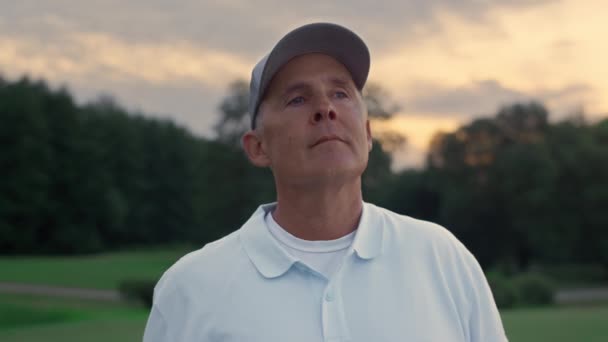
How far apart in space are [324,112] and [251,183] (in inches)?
2055

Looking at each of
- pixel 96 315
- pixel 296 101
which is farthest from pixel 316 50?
pixel 96 315

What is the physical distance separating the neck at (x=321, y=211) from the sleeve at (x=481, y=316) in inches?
15.2

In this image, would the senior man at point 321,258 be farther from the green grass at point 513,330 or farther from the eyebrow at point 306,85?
the green grass at point 513,330

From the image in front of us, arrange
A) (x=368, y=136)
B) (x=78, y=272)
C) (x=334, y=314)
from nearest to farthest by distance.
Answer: (x=334, y=314) → (x=368, y=136) → (x=78, y=272)

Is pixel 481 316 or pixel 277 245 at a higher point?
pixel 277 245

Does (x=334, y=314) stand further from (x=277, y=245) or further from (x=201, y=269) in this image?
(x=201, y=269)

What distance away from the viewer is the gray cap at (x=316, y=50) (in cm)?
254

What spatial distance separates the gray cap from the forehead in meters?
0.02

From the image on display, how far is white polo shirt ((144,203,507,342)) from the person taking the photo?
Answer: 7.72 ft

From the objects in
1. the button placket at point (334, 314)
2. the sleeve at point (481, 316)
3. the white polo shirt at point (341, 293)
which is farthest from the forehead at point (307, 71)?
the sleeve at point (481, 316)

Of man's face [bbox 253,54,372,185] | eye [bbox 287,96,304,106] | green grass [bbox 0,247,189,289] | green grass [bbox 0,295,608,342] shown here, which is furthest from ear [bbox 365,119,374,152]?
green grass [bbox 0,247,189,289]

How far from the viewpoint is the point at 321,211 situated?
2.52m

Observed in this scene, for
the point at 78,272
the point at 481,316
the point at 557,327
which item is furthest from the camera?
the point at 78,272

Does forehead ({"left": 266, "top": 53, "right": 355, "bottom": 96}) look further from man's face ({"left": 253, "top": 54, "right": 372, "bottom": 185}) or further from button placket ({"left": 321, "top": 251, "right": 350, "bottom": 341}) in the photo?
button placket ({"left": 321, "top": 251, "right": 350, "bottom": 341})
